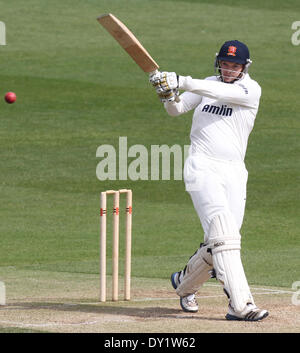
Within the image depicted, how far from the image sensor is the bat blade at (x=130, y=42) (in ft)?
23.8

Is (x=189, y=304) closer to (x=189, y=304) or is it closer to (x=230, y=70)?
(x=189, y=304)

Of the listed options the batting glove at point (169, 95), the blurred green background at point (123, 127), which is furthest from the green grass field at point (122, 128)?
the batting glove at point (169, 95)

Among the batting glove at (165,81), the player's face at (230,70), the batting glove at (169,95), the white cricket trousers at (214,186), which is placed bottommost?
the white cricket trousers at (214,186)

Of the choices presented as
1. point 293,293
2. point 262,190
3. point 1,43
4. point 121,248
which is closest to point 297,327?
point 293,293

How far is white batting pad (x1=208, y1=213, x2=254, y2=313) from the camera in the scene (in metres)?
6.94

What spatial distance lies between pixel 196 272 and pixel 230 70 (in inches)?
60.8

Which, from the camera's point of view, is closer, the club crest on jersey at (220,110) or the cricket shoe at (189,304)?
the club crest on jersey at (220,110)

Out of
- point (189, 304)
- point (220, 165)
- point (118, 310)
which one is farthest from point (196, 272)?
point (220, 165)

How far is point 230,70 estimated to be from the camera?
7449 millimetres

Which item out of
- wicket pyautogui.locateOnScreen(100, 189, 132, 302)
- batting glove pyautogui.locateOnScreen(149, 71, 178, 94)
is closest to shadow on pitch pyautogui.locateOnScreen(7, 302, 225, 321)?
wicket pyautogui.locateOnScreen(100, 189, 132, 302)

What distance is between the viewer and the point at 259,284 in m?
9.29

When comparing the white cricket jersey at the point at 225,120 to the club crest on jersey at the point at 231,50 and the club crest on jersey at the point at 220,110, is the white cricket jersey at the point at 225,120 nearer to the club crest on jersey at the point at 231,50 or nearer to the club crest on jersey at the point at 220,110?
the club crest on jersey at the point at 220,110

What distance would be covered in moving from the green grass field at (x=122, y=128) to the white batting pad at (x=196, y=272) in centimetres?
189
